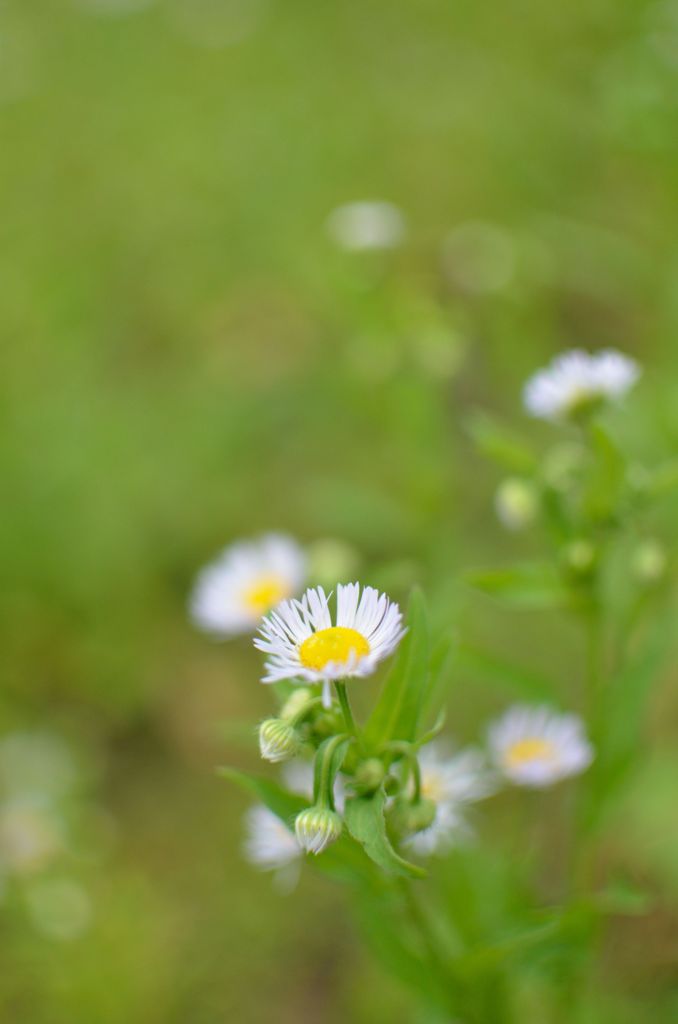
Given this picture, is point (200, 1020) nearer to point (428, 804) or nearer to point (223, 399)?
point (428, 804)

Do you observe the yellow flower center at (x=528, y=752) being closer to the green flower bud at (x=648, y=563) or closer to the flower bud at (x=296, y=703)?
the green flower bud at (x=648, y=563)

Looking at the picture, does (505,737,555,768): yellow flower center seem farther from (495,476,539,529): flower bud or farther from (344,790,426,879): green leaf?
(344,790,426,879): green leaf

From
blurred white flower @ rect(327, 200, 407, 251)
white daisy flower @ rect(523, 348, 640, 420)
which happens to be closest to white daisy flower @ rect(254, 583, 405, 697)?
white daisy flower @ rect(523, 348, 640, 420)

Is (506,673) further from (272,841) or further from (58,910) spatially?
(58,910)

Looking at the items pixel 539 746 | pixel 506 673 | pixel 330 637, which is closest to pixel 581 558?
pixel 506 673

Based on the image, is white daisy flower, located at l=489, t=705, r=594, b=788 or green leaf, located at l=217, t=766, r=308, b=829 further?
white daisy flower, located at l=489, t=705, r=594, b=788

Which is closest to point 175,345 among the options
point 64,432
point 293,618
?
point 64,432
